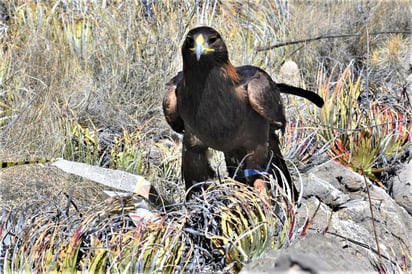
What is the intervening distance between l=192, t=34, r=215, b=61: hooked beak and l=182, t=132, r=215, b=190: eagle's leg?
791 mm

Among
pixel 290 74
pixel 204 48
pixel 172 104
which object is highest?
pixel 204 48

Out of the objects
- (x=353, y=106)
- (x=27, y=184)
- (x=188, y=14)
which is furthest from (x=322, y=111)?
(x=27, y=184)

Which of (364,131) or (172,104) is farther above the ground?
(172,104)

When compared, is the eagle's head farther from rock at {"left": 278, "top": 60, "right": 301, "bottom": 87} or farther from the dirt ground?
rock at {"left": 278, "top": 60, "right": 301, "bottom": 87}

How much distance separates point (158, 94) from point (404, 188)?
2445 mm

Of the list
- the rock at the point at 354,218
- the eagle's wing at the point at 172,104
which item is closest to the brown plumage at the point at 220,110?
the eagle's wing at the point at 172,104

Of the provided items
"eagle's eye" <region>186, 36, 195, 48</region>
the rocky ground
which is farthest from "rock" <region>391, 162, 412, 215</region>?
"eagle's eye" <region>186, 36, 195, 48</region>

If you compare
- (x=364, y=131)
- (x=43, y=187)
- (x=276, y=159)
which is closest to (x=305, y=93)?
(x=276, y=159)

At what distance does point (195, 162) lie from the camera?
5641mm

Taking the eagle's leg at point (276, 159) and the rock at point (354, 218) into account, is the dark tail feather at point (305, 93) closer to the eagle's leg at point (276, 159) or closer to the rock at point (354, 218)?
the eagle's leg at point (276, 159)

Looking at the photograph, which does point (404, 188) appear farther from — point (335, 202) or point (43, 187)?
point (43, 187)

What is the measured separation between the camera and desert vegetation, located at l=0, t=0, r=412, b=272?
4719 mm

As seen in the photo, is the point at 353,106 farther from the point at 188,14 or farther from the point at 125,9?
the point at 125,9

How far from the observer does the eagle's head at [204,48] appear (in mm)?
4953
